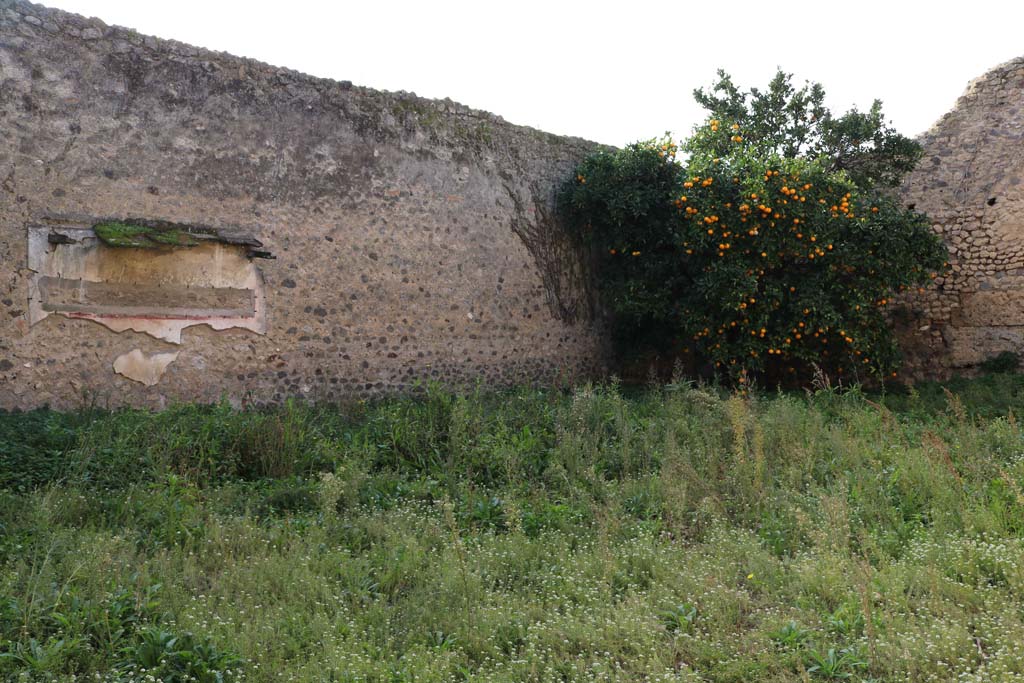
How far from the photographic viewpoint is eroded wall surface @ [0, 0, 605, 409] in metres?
6.63

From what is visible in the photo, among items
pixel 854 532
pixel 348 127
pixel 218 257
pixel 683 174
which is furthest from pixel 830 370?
pixel 218 257

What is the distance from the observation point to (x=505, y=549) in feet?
14.8

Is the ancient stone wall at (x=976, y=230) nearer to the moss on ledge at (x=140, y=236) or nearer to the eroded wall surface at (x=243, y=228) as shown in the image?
the eroded wall surface at (x=243, y=228)

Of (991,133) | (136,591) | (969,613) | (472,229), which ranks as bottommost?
(136,591)

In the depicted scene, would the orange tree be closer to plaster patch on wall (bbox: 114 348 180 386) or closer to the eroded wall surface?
the eroded wall surface

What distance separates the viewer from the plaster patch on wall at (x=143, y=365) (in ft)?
22.9

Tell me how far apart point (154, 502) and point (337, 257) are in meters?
3.95

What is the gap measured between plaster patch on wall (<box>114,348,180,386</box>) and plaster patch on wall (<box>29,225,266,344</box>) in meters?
0.19

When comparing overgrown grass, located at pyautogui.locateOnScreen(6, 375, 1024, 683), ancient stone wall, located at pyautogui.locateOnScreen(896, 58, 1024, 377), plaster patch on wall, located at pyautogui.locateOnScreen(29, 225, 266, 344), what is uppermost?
ancient stone wall, located at pyautogui.locateOnScreen(896, 58, 1024, 377)

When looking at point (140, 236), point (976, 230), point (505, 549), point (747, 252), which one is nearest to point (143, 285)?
point (140, 236)

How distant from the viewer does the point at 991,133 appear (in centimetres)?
1124

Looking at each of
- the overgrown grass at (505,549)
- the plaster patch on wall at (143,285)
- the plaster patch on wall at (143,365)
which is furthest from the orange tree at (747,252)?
the plaster patch on wall at (143,365)

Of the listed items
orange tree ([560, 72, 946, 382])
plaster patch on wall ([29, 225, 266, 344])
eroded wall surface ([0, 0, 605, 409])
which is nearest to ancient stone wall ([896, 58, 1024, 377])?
orange tree ([560, 72, 946, 382])

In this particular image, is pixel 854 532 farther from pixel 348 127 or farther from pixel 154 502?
pixel 348 127
